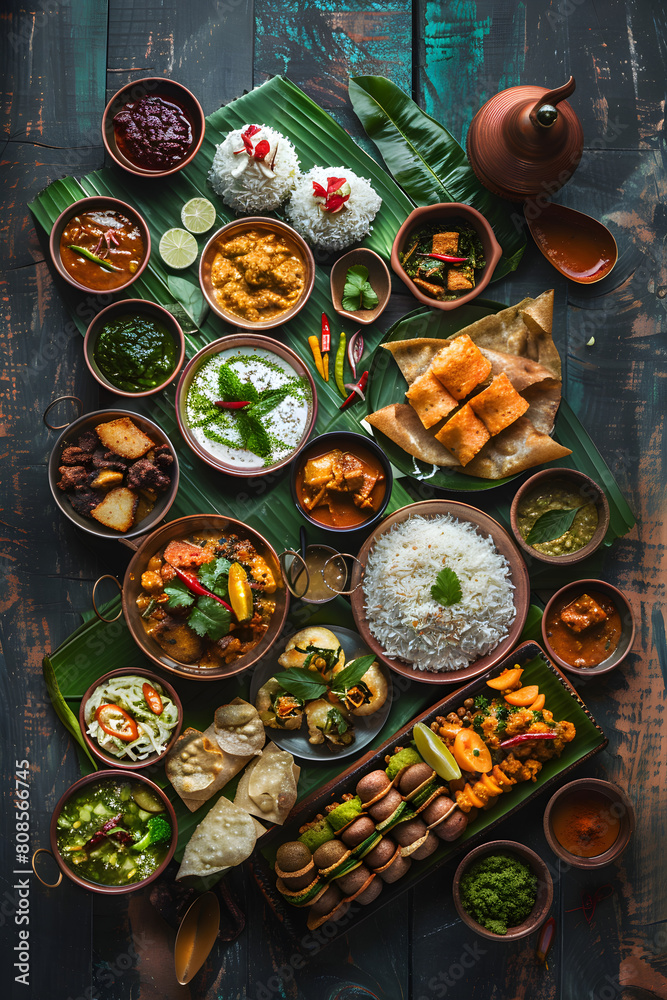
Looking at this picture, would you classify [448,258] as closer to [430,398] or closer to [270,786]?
[430,398]

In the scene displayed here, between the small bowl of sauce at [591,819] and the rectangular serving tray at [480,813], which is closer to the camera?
the rectangular serving tray at [480,813]

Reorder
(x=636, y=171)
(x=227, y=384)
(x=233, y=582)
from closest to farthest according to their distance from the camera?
(x=233, y=582), (x=227, y=384), (x=636, y=171)

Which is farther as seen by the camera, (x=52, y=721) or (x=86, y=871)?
(x=52, y=721)

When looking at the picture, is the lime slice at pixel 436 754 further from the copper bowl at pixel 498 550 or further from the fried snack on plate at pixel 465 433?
the fried snack on plate at pixel 465 433

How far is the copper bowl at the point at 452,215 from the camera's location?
407 cm

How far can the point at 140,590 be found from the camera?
3904 millimetres

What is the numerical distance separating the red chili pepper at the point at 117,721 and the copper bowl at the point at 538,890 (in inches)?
80.5

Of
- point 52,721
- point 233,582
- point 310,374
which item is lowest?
point 52,721

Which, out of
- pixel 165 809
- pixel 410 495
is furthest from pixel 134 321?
pixel 165 809

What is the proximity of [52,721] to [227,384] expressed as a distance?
93.4 inches

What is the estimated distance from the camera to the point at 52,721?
409 cm

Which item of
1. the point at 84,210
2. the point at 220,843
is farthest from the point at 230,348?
the point at 220,843

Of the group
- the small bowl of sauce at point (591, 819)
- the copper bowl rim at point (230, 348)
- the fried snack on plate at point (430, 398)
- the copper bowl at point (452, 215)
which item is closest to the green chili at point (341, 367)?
the copper bowl rim at point (230, 348)

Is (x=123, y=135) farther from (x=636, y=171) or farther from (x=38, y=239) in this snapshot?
(x=636, y=171)
